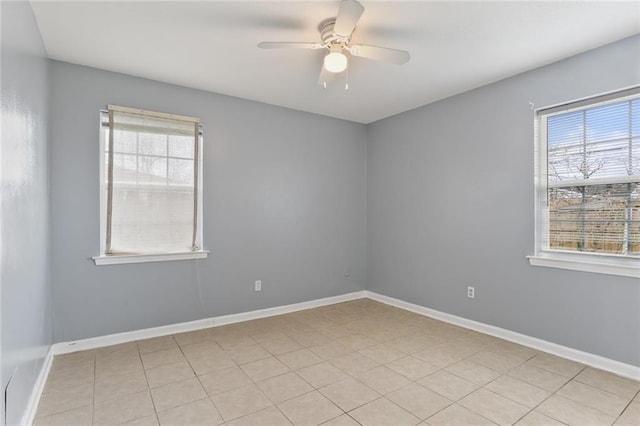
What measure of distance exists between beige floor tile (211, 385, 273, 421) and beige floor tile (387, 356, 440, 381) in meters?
1.01

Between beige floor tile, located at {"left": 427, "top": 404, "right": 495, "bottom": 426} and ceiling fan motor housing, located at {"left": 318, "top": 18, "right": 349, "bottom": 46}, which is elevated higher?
ceiling fan motor housing, located at {"left": 318, "top": 18, "right": 349, "bottom": 46}

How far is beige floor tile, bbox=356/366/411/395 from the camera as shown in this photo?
2275 millimetres

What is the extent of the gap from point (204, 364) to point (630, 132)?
142 inches

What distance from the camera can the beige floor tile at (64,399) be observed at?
2.00 metres

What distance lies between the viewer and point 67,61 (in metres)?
2.79

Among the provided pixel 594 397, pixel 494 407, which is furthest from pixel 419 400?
pixel 594 397

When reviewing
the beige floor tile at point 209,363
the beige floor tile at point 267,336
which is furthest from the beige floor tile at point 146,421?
the beige floor tile at point 267,336

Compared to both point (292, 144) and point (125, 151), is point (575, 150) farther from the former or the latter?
point (125, 151)

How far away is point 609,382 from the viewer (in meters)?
2.32

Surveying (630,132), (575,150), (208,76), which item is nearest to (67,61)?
(208,76)

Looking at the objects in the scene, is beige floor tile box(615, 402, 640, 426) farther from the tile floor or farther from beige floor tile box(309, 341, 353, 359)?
beige floor tile box(309, 341, 353, 359)

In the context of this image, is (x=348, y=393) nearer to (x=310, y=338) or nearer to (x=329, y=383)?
(x=329, y=383)

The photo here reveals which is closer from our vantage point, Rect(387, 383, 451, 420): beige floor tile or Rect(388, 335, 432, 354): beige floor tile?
Rect(387, 383, 451, 420): beige floor tile

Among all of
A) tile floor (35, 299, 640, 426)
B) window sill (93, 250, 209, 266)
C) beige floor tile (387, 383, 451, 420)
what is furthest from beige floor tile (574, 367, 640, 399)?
window sill (93, 250, 209, 266)
